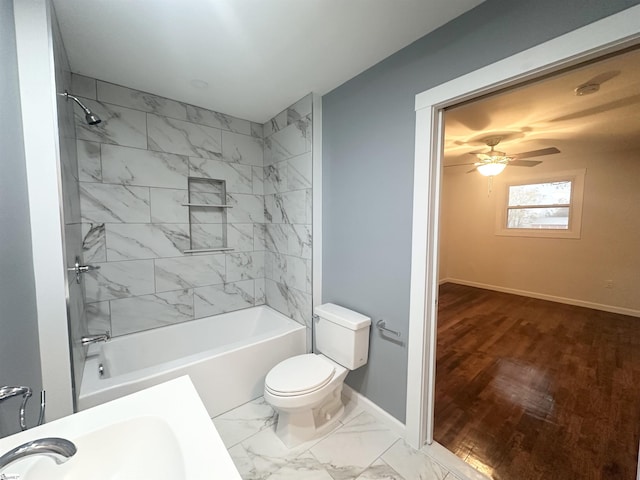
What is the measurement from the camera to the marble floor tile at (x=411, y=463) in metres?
1.42

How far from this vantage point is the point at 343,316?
6.11 feet

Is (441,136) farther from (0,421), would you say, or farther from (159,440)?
(0,421)

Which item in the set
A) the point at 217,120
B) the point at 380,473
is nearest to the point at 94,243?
the point at 217,120

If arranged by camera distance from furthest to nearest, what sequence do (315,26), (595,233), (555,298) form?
(555,298) < (595,233) < (315,26)

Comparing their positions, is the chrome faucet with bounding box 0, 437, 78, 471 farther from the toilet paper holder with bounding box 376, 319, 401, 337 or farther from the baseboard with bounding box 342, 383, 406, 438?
the baseboard with bounding box 342, 383, 406, 438

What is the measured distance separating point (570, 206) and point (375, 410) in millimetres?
4648

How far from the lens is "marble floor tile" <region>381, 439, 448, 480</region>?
1.42 m

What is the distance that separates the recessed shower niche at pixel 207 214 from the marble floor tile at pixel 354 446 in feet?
6.19

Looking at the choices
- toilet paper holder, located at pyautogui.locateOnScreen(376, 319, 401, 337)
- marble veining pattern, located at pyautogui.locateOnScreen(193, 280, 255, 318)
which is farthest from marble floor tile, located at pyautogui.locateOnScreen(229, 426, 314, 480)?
marble veining pattern, located at pyautogui.locateOnScreen(193, 280, 255, 318)

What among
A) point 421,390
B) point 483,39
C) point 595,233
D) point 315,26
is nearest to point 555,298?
point 595,233

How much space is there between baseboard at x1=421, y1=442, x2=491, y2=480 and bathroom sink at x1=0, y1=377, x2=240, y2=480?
1445 mm

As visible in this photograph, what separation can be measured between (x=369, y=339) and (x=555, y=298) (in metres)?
4.41

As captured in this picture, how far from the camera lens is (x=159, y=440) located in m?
0.77

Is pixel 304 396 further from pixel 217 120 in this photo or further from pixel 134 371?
pixel 217 120
